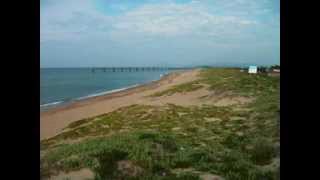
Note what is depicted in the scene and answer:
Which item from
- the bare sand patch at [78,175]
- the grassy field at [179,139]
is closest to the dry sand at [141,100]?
the grassy field at [179,139]

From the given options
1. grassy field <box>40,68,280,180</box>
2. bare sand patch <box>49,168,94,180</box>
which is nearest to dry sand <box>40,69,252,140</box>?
grassy field <box>40,68,280,180</box>

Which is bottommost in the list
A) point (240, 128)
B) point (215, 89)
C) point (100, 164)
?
point (100, 164)

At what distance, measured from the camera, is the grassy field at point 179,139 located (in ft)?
7.38

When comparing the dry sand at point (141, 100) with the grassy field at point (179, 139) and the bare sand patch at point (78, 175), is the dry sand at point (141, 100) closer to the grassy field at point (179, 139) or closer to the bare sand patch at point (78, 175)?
the grassy field at point (179, 139)

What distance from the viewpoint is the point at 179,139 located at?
9.70ft

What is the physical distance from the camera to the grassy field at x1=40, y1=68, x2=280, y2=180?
88.5 inches

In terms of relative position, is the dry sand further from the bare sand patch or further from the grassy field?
the bare sand patch

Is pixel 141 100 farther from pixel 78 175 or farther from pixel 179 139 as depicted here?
pixel 78 175

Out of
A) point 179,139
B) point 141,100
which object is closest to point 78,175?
point 179,139

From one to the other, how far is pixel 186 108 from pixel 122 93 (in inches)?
38.7
